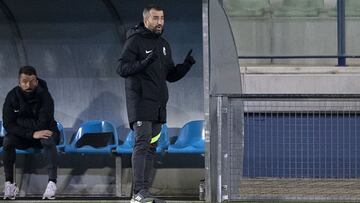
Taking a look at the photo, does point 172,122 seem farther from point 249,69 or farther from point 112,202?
point 112,202

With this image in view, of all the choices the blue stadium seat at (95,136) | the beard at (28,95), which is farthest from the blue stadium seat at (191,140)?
the beard at (28,95)

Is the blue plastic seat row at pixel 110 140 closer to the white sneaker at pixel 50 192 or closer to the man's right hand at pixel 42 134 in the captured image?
the man's right hand at pixel 42 134

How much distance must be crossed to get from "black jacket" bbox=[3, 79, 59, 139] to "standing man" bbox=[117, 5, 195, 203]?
186 cm

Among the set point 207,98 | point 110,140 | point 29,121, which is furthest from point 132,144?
point 207,98

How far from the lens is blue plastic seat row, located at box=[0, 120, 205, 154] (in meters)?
8.98

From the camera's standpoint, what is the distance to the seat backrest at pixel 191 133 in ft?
30.6

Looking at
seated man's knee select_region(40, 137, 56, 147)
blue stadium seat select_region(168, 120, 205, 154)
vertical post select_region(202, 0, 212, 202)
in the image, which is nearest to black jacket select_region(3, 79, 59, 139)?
seated man's knee select_region(40, 137, 56, 147)

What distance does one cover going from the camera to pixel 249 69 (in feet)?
33.6

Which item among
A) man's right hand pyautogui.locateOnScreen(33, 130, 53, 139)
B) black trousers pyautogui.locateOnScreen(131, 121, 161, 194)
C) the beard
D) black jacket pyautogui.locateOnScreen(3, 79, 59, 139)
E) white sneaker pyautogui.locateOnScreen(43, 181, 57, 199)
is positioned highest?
the beard

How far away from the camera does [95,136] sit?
31.4ft

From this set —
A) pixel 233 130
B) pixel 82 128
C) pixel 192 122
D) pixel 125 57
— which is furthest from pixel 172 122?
pixel 125 57

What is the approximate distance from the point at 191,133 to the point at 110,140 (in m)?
0.88

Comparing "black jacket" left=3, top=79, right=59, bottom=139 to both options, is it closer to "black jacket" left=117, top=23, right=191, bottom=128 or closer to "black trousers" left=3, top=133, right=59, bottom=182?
"black trousers" left=3, top=133, right=59, bottom=182

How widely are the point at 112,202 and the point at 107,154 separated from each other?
4.79ft
